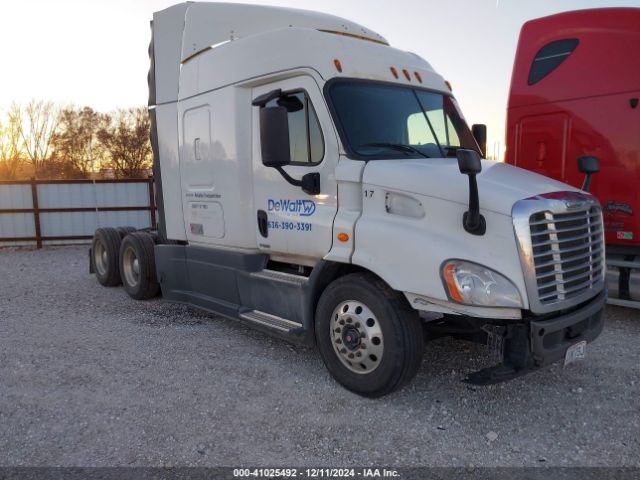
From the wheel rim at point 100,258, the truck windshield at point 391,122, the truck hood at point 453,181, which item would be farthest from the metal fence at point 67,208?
the truck hood at point 453,181

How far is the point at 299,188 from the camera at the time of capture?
443cm

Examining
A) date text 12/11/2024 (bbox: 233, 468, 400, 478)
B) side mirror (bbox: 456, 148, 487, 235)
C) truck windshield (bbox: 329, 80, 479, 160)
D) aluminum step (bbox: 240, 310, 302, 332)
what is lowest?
date text 12/11/2024 (bbox: 233, 468, 400, 478)

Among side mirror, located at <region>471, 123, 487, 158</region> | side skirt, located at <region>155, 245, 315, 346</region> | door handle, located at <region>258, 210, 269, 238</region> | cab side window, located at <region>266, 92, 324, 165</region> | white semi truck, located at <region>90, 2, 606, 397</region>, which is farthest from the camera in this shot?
side mirror, located at <region>471, 123, 487, 158</region>

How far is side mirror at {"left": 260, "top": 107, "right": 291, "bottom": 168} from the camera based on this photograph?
3957 millimetres

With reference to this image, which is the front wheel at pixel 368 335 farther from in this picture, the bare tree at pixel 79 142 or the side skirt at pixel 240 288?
the bare tree at pixel 79 142

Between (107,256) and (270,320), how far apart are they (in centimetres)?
484

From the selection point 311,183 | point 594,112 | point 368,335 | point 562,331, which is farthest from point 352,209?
point 594,112

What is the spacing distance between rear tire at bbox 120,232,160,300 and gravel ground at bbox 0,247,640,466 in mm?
1591

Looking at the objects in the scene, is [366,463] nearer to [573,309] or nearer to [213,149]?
[573,309]

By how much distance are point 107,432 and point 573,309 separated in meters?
3.48

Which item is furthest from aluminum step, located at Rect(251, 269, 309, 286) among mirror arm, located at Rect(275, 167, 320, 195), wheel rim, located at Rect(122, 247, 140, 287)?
wheel rim, located at Rect(122, 247, 140, 287)

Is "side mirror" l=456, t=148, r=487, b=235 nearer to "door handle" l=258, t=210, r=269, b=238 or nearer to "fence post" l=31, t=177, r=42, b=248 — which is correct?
"door handle" l=258, t=210, r=269, b=238

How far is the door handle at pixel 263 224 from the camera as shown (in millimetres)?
4902

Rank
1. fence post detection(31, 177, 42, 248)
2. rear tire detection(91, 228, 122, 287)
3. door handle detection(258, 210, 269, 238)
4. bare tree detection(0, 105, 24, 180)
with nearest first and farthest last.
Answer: door handle detection(258, 210, 269, 238)
rear tire detection(91, 228, 122, 287)
fence post detection(31, 177, 42, 248)
bare tree detection(0, 105, 24, 180)
